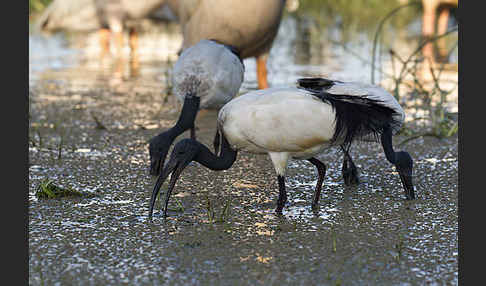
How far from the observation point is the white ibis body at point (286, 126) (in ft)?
10.9

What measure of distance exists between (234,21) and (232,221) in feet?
8.60

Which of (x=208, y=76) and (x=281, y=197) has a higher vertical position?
(x=208, y=76)

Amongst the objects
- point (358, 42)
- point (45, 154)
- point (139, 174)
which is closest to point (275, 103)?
point (139, 174)

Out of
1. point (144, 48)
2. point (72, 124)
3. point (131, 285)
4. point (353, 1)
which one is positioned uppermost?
point (353, 1)

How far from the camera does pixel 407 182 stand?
3.63m

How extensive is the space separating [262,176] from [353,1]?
10128mm

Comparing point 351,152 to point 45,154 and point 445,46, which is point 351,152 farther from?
point 445,46

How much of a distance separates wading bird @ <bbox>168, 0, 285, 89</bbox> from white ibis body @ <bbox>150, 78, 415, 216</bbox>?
216 cm

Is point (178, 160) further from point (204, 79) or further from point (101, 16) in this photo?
point (101, 16)

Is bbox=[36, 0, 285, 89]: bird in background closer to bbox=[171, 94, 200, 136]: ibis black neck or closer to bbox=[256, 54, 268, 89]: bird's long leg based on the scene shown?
bbox=[256, 54, 268, 89]: bird's long leg

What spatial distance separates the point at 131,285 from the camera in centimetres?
258

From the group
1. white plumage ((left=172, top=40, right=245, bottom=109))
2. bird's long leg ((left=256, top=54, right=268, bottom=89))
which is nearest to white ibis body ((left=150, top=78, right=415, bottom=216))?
white plumage ((left=172, top=40, right=245, bottom=109))

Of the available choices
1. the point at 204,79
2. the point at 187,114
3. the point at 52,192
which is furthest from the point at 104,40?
the point at 52,192

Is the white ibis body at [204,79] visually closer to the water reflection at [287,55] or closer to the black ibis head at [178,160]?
the black ibis head at [178,160]
